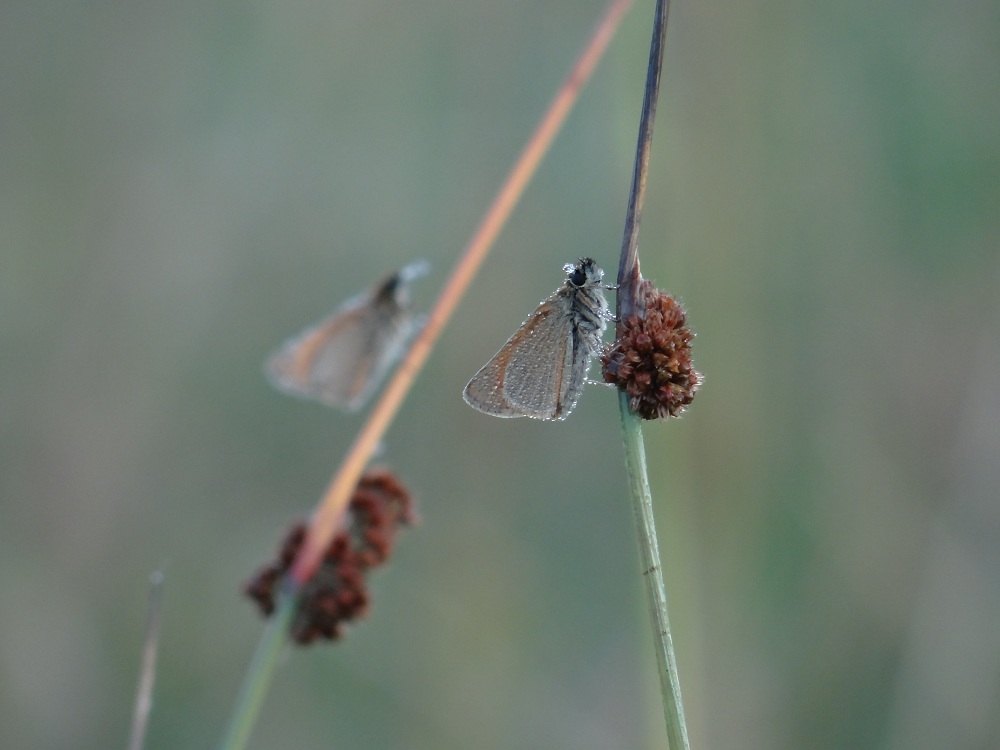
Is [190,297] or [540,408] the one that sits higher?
[190,297]

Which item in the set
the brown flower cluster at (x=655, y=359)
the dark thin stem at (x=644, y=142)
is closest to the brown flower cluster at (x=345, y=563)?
the brown flower cluster at (x=655, y=359)

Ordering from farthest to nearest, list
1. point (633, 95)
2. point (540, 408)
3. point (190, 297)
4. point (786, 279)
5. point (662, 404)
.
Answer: point (190, 297), point (786, 279), point (633, 95), point (540, 408), point (662, 404)

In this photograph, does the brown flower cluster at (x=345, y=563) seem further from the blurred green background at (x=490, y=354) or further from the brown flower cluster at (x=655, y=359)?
the blurred green background at (x=490, y=354)

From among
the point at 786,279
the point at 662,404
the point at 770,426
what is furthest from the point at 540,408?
the point at 786,279

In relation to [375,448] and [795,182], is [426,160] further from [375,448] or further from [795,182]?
[375,448]

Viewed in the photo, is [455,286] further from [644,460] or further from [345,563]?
[644,460]

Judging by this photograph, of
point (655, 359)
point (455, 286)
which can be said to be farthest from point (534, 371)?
point (655, 359)
